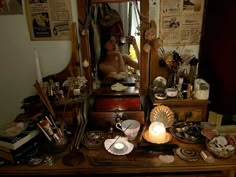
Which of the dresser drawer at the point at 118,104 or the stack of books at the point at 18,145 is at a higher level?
the dresser drawer at the point at 118,104

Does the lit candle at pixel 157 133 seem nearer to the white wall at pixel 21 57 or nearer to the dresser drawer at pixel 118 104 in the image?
the dresser drawer at pixel 118 104

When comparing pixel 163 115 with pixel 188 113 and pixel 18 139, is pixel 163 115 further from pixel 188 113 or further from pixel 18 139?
pixel 18 139

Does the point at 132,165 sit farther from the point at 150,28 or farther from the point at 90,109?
the point at 150,28

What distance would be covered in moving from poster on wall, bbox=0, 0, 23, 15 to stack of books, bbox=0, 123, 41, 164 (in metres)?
0.70

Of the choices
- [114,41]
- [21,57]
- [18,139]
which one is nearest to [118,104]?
[114,41]

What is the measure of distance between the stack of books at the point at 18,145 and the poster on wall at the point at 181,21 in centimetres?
95

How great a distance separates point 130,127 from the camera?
4.05ft

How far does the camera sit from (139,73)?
143cm

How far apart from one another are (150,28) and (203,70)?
43 centimetres

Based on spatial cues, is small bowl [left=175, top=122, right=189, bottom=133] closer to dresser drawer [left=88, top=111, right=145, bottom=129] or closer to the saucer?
dresser drawer [left=88, top=111, right=145, bottom=129]

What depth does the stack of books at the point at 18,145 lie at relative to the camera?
3.52 ft

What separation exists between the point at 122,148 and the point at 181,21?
0.82 m

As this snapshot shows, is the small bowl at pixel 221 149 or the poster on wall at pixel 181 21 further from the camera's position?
the poster on wall at pixel 181 21

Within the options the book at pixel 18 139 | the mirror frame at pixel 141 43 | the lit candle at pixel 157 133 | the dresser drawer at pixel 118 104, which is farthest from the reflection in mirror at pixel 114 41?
the book at pixel 18 139
